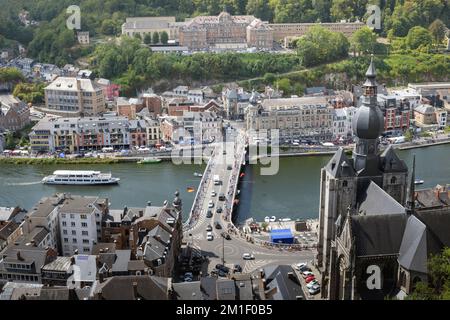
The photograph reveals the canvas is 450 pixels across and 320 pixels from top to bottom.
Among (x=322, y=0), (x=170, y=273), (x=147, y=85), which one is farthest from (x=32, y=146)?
(x=322, y=0)

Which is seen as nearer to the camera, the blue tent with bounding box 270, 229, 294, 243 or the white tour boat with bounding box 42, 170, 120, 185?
the blue tent with bounding box 270, 229, 294, 243

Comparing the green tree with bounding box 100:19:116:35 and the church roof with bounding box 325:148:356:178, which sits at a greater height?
the green tree with bounding box 100:19:116:35

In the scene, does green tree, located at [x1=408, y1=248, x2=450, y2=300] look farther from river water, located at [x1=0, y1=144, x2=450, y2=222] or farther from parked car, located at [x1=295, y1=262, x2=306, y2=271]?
river water, located at [x1=0, y1=144, x2=450, y2=222]

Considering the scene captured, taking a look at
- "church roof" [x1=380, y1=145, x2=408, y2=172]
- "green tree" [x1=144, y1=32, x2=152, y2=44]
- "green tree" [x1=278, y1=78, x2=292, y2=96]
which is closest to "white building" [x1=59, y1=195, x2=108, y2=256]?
"church roof" [x1=380, y1=145, x2=408, y2=172]

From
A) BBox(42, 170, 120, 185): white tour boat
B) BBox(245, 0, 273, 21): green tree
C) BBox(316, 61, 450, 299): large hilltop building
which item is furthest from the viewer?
BBox(245, 0, 273, 21): green tree

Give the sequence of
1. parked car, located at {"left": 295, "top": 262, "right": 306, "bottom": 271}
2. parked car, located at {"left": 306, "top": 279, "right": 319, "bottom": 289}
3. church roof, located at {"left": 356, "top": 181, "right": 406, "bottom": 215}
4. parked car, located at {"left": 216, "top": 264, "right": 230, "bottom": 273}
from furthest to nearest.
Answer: parked car, located at {"left": 295, "top": 262, "right": 306, "bottom": 271} < parked car, located at {"left": 216, "top": 264, "right": 230, "bottom": 273} < parked car, located at {"left": 306, "top": 279, "right": 319, "bottom": 289} < church roof, located at {"left": 356, "top": 181, "right": 406, "bottom": 215}

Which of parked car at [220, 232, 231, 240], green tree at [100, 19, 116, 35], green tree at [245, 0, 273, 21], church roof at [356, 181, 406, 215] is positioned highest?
green tree at [245, 0, 273, 21]

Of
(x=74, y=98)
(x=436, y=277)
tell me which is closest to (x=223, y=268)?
(x=436, y=277)

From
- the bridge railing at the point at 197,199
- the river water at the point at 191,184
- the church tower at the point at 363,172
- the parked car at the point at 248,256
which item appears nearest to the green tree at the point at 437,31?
the river water at the point at 191,184
